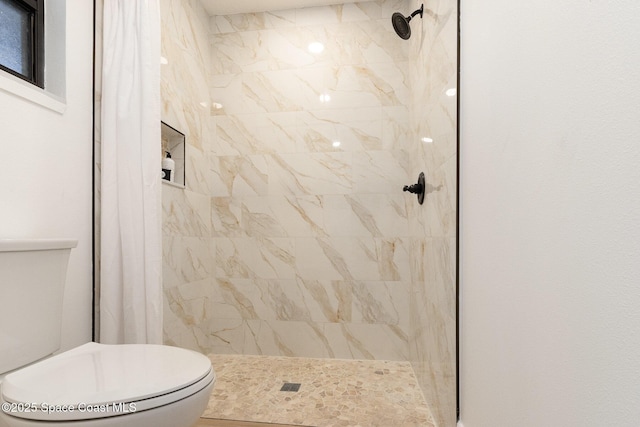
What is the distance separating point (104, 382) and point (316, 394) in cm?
125

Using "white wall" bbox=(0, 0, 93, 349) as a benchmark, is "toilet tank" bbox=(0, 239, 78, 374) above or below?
below

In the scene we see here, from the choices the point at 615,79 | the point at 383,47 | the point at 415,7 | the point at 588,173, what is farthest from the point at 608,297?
the point at 383,47

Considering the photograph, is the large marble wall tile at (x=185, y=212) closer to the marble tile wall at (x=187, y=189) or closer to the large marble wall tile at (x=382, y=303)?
the marble tile wall at (x=187, y=189)

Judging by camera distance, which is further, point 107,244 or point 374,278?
point 374,278

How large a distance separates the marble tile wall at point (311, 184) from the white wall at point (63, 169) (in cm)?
108

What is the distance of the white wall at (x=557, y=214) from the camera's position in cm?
44

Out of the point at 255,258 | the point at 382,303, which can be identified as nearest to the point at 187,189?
the point at 255,258

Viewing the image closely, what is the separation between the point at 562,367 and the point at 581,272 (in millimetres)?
168

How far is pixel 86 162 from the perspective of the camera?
5.15 ft

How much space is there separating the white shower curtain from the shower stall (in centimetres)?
65

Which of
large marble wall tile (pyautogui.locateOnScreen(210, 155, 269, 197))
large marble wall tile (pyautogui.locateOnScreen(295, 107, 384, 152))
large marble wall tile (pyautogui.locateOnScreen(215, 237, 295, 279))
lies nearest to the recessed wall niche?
large marble wall tile (pyautogui.locateOnScreen(210, 155, 269, 197))

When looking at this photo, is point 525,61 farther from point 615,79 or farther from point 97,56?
point 97,56

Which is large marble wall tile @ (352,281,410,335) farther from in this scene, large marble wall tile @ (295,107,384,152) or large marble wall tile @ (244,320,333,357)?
large marble wall tile @ (295,107,384,152)

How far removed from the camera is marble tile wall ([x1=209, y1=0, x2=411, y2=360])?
2447 mm
